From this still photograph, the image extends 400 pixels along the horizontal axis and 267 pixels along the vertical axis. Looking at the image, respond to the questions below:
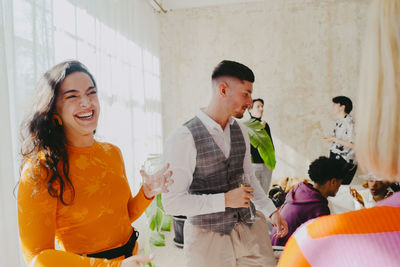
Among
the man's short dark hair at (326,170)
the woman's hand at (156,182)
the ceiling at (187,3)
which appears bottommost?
the man's short dark hair at (326,170)

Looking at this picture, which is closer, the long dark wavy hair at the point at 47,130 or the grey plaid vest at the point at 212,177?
the long dark wavy hair at the point at 47,130

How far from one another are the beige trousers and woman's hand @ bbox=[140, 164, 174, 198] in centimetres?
35

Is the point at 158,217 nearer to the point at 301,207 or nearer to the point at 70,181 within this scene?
the point at 301,207

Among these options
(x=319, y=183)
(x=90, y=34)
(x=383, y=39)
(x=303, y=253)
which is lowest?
(x=319, y=183)

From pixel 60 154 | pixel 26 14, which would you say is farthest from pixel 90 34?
pixel 60 154

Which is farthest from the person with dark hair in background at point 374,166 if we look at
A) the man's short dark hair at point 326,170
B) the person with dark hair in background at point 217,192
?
the man's short dark hair at point 326,170

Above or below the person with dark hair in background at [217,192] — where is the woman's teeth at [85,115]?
above

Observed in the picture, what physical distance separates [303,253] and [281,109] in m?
6.00

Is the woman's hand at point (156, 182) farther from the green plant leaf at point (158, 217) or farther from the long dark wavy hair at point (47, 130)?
the green plant leaf at point (158, 217)

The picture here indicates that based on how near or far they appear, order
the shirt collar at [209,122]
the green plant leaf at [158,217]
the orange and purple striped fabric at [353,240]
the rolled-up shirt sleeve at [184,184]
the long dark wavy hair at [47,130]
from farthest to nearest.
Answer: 1. the green plant leaf at [158,217]
2. the shirt collar at [209,122]
3. the rolled-up shirt sleeve at [184,184]
4. the long dark wavy hair at [47,130]
5. the orange and purple striped fabric at [353,240]

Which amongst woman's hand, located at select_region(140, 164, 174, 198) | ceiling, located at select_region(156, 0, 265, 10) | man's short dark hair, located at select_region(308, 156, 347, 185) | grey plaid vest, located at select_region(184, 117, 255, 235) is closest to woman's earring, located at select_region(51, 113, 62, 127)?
woman's hand, located at select_region(140, 164, 174, 198)

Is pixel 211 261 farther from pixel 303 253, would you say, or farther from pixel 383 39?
pixel 383 39

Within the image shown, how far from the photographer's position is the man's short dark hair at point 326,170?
2.52 m

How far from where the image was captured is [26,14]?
2217 mm
